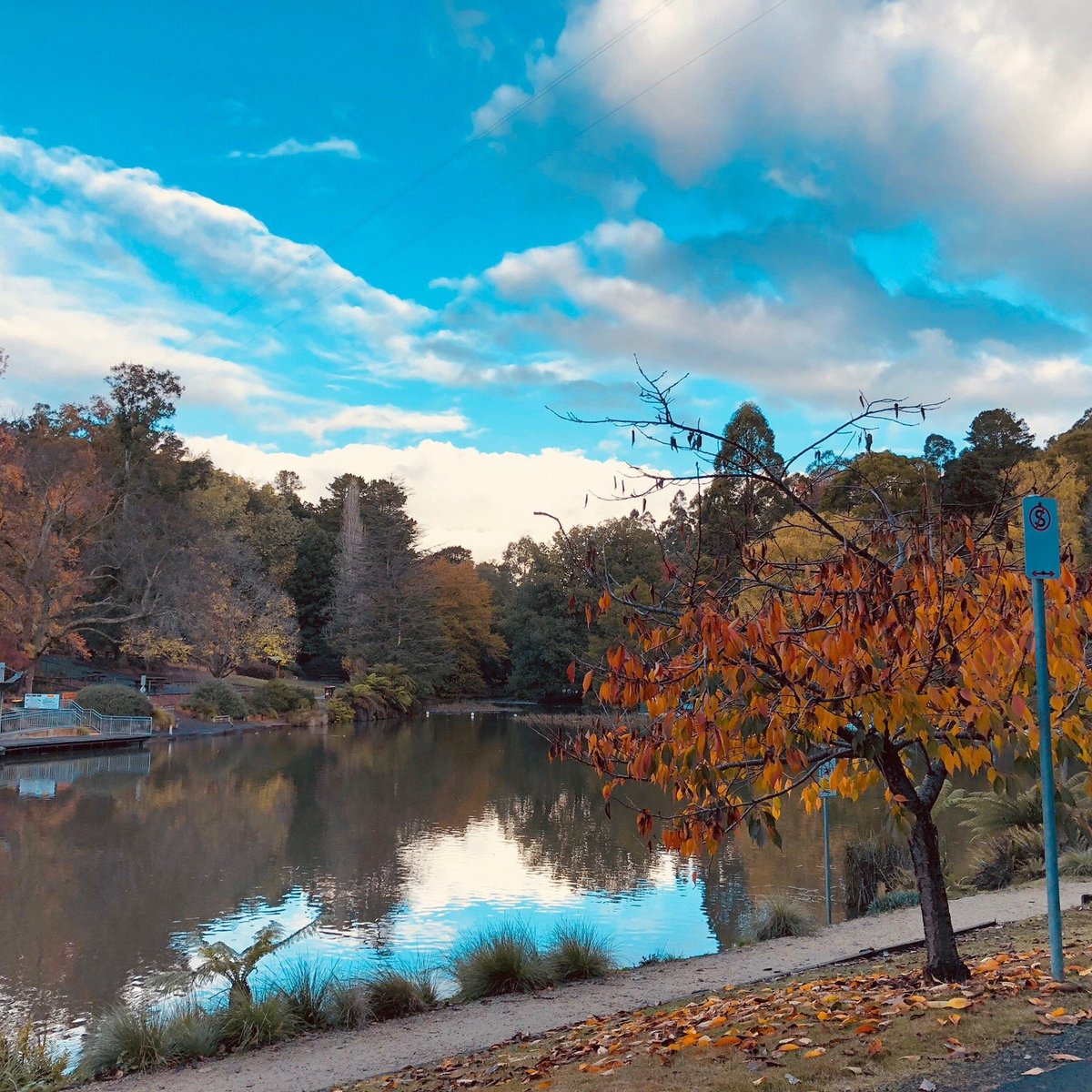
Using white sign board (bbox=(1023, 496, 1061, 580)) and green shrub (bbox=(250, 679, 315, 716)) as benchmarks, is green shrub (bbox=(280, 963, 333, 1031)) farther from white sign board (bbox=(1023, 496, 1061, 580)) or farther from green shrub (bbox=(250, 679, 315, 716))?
green shrub (bbox=(250, 679, 315, 716))

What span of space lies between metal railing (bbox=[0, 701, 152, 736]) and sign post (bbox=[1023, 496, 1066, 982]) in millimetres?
32382

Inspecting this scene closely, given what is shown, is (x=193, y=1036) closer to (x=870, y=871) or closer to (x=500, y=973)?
(x=500, y=973)

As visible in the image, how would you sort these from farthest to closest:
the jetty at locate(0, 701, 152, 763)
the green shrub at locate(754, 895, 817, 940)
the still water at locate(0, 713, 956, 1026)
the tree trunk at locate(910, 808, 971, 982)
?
the jetty at locate(0, 701, 152, 763) < the still water at locate(0, 713, 956, 1026) < the green shrub at locate(754, 895, 817, 940) < the tree trunk at locate(910, 808, 971, 982)

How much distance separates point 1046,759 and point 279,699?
42.6 metres

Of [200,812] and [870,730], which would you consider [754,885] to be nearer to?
[870,730]

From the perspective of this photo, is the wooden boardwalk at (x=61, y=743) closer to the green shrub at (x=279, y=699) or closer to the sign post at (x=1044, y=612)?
the green shrub at (x=279, y=699)

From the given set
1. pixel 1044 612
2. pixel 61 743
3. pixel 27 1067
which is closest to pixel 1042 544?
pixel 1044 612

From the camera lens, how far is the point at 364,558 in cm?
5878

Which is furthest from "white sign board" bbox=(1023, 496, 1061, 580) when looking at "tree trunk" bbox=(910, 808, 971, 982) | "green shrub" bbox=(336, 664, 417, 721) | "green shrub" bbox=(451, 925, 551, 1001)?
"green shrub" bbox=(336, 664, 417, 721)

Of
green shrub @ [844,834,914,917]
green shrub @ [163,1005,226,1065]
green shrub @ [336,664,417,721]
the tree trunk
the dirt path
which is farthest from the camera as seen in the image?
green shrub @ [336,664,417,721]

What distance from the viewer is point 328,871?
15.4 m

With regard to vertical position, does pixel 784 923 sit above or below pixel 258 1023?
below

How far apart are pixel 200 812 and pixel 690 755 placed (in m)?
18.1

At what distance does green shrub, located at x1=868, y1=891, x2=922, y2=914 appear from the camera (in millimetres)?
11273
